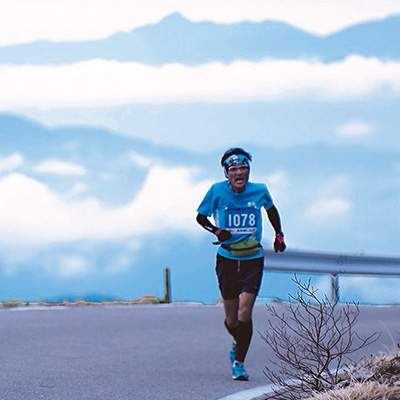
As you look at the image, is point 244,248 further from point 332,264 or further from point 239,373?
point 332,264

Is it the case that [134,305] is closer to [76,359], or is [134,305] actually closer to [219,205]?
[76,359]

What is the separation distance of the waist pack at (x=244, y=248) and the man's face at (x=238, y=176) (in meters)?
0.48

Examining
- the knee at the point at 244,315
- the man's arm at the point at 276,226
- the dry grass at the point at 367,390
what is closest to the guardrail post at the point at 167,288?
the man's arm at the point at 276,226

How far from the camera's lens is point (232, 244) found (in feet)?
27.5

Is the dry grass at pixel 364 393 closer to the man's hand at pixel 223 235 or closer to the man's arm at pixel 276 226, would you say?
the man's hand at pixel 223 235

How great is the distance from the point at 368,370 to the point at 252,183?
284 cm

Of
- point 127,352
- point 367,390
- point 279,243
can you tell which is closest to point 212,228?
point 279,243

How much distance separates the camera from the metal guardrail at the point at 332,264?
15276mm

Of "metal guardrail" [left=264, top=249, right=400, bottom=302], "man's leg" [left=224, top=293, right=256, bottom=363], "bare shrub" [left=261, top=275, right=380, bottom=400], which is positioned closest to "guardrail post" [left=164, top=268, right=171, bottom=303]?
"metal guardrail" [left=264, top=249, right=400, bottom=302]

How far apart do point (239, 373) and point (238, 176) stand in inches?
69.8

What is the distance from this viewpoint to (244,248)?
27.5 feet

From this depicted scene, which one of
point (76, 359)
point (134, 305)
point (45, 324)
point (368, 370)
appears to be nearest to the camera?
point (368, 370)

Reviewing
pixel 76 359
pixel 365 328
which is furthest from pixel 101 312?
pixel 76 359

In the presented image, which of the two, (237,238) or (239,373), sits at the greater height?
(237,238)
